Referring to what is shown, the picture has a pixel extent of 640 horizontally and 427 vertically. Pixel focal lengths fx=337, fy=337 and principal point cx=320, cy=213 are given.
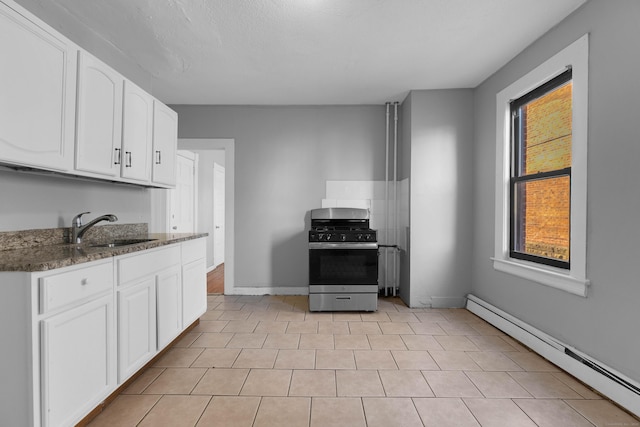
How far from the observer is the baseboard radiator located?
1803 mm

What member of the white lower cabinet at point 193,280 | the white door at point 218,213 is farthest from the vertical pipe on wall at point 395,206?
the white door at point 218,213

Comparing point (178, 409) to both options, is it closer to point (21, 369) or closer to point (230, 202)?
point (21, 369)

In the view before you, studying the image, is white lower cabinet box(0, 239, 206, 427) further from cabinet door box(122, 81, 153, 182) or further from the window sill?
the window sill

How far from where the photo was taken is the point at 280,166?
4.24 metres

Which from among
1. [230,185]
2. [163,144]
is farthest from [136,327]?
[230,185]

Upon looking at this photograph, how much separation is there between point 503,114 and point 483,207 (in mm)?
935

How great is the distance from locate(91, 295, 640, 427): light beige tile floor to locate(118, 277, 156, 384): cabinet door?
0.59 ft

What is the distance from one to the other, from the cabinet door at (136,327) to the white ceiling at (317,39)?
1822mm

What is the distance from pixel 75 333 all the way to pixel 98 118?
4.23ft

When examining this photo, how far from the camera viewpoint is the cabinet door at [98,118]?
6.36 feet

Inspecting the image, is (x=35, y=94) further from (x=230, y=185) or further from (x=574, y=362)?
(x=574, y=362)

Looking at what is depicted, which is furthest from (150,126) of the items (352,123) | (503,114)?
(503,114)

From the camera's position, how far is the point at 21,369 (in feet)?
4.35

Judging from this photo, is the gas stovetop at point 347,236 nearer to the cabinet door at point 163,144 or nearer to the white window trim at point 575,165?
the white window trim at point 575,165
